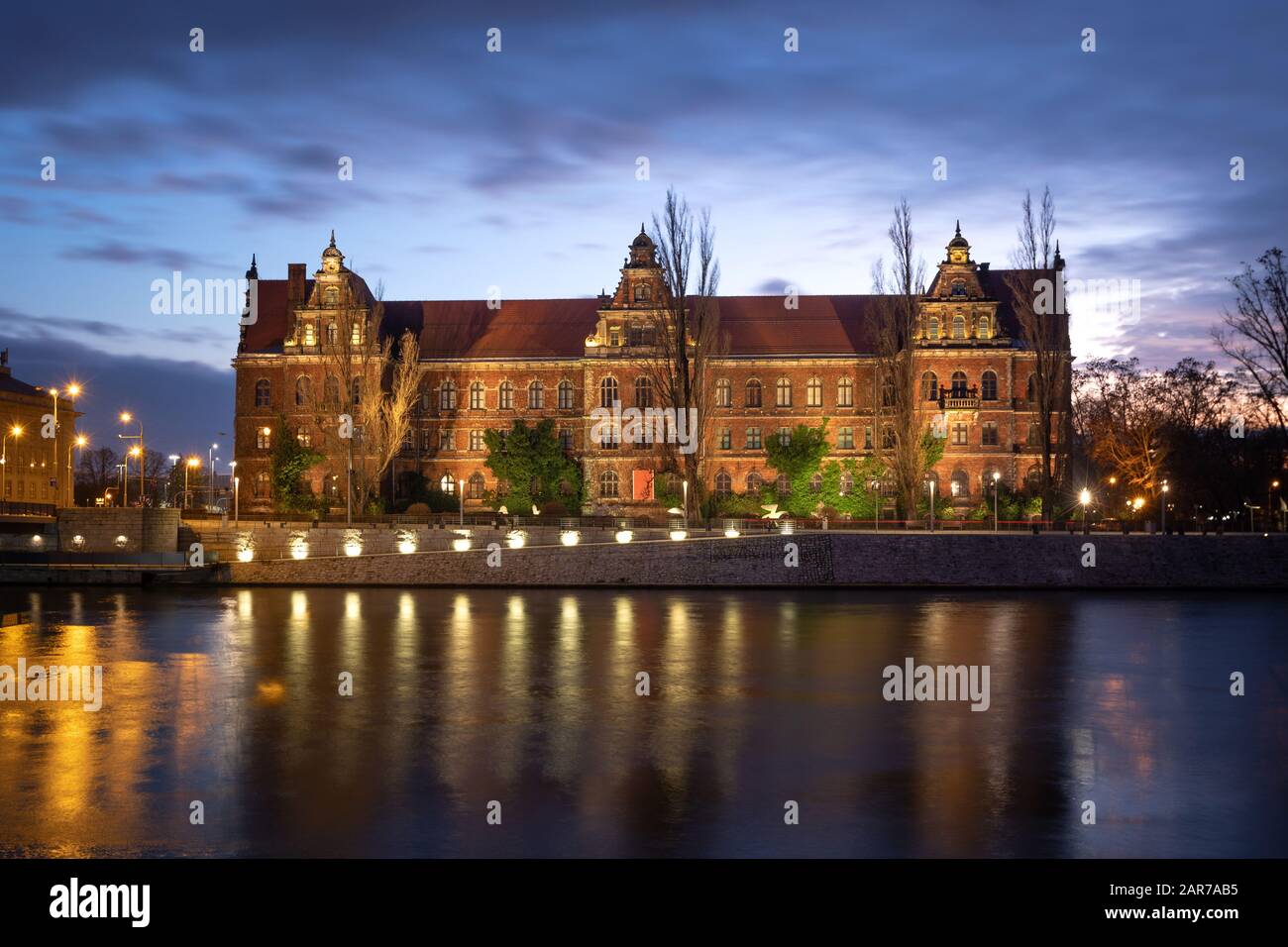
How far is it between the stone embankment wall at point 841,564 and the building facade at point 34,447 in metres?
51.5

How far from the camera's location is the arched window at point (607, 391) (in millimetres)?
68875

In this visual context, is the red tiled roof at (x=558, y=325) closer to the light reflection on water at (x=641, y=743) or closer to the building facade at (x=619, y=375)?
the building facade at (x=619, y=375)

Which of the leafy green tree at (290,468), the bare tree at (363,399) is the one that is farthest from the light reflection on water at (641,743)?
the leafy green tree at (290,468)

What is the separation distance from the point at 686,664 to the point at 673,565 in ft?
68.4

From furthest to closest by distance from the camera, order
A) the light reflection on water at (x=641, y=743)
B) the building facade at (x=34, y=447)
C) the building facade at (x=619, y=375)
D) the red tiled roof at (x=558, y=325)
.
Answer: the building facade at (x=34, y=447) → the red tiled roof at (x=558, y=325) → the building facade at (x=619, y=375) → the light reflection on water at (x=641, y=743)

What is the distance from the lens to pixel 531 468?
218 feet

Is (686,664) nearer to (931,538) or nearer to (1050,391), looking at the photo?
(931,538)

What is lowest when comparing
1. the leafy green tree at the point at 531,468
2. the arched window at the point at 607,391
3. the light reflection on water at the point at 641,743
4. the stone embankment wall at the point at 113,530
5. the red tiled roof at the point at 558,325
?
the light reflection on water at the point at 641,743

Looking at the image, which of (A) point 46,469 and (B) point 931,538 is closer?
(B) point 931,538

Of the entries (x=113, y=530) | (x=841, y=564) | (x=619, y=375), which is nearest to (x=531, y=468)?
(x=619, y=375)

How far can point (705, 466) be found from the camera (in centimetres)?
5684

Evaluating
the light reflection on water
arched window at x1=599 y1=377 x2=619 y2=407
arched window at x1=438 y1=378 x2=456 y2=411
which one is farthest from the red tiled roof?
the light reflection on water

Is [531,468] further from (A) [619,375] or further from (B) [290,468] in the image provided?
(B) [290,468]
